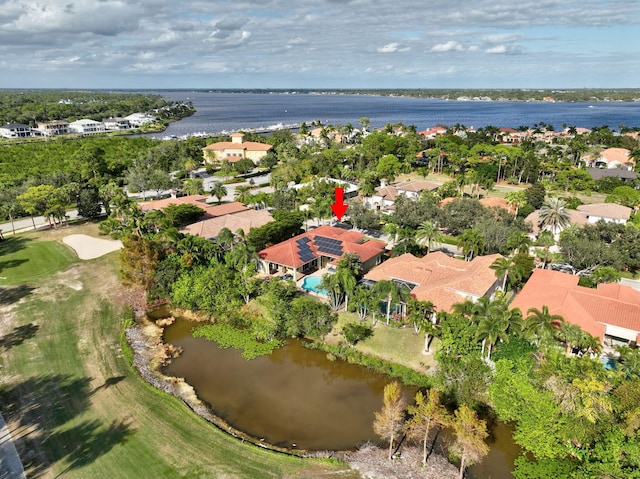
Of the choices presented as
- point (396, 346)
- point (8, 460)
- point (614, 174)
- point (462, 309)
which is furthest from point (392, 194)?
point (8, 460)

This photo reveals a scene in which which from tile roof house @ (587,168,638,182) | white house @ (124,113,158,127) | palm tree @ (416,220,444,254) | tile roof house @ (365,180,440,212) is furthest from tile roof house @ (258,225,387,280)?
white house @ (124,113,158,127)

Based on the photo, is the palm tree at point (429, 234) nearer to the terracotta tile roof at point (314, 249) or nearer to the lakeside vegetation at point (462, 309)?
the lakeside vegetation at point (462, 309)

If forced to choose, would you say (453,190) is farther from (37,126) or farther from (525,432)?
(37,126)

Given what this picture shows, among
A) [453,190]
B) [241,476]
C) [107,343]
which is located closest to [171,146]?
[453,190]

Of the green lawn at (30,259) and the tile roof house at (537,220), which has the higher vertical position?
the tile roof house at (537,220)

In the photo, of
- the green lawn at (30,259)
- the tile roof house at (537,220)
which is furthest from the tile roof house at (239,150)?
the tile roof house at (537,220)

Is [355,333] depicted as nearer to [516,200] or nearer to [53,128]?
[516,200]

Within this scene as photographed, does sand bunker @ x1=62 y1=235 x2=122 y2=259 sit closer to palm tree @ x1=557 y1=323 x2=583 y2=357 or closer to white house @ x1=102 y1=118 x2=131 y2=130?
palm tree @ x1=557 y1=323 x2=583 y2=357
